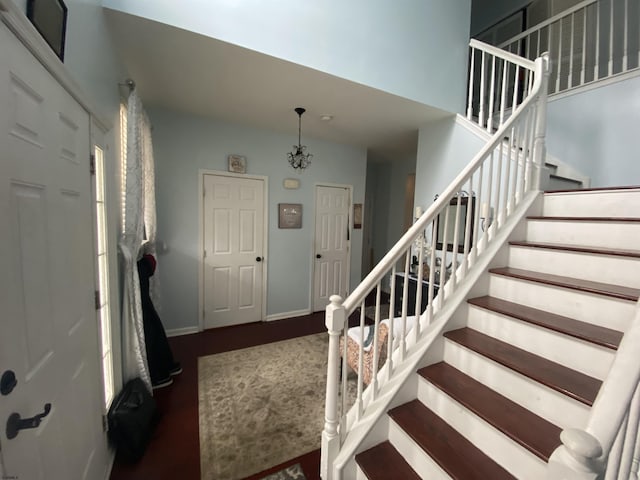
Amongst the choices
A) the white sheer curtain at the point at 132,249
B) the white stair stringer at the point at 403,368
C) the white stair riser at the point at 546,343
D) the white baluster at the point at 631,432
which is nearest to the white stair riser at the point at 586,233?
the white stair stringer at the point at 403,368

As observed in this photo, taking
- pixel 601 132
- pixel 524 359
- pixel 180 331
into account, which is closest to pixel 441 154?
pixel 601 132

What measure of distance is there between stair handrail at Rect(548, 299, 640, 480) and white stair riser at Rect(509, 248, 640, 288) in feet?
3.00

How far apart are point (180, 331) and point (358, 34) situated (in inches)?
146

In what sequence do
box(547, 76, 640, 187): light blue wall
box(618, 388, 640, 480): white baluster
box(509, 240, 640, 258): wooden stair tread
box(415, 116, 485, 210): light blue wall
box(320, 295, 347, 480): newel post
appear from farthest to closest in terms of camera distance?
1. box(415, 116, 485, 210): light blue wall
2. box(547, 76, 640, 187): light blue wall
3. box(509, 240, 640, 258): wooden stair tread
4. box(320, 295, 347, 480): newel post
5. box(618, 388, 640, 480): white baluster

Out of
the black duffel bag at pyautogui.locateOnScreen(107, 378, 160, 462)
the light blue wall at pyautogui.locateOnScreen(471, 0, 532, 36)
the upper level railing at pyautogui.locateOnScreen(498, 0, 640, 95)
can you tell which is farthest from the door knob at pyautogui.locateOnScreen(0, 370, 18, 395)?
the light blue wall at pyautogui.locateOnScreen(471, 0, 532, 36)

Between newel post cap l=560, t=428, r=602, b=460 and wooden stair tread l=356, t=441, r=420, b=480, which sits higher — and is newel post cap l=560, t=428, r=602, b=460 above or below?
above

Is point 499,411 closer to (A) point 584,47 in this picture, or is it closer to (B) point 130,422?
(B) point 130,422

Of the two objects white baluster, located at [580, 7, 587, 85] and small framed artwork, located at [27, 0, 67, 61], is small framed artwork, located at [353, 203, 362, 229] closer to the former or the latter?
white baluster, located at [580, 7, 587, 85]

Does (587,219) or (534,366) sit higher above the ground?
(587,219)

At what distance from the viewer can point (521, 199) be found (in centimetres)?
199

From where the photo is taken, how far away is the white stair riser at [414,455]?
1130mm

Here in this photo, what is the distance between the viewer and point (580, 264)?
1506 millimetres

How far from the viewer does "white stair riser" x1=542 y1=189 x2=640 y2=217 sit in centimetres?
160

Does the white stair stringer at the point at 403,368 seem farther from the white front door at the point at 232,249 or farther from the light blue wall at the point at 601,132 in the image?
the white front door at the point at 232,249
